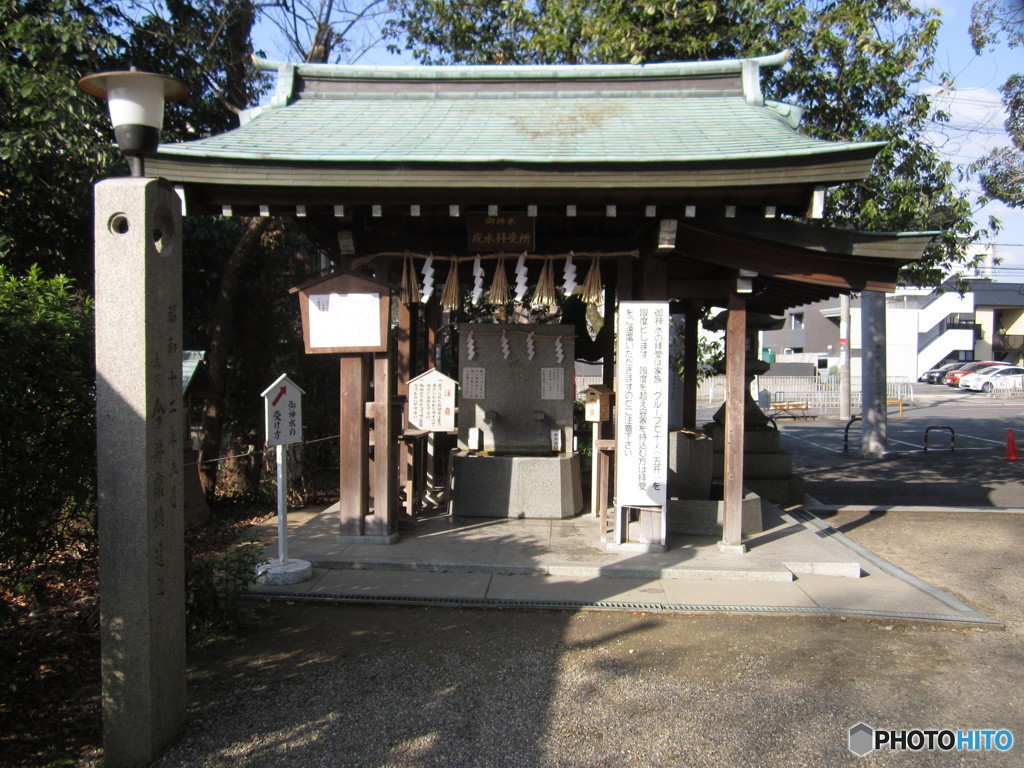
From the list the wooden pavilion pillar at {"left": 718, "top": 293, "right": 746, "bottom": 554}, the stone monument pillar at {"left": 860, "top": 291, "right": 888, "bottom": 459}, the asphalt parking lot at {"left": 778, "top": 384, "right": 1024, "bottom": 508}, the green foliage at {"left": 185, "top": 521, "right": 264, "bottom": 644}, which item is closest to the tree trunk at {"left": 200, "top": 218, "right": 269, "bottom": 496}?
the green foliage at {"left": 185, "top": 521, "right": 264, "bottom": 644}

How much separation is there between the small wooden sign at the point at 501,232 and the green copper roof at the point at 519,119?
2.21ft

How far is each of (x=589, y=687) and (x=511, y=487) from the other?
3.95m

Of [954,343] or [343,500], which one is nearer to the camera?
[343,500]

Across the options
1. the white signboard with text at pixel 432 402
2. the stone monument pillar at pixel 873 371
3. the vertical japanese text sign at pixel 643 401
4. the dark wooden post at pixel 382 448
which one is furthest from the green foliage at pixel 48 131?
the stone monument pillar at pixel 873 371

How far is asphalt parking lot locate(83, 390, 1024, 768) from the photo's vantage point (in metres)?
3.70

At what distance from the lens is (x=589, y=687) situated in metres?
4.40

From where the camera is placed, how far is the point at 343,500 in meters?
7.19

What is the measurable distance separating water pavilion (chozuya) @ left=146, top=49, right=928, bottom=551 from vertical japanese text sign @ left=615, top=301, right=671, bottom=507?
2cm

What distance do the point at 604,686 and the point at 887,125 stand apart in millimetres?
9160

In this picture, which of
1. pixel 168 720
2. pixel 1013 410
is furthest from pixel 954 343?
pixel 168 720

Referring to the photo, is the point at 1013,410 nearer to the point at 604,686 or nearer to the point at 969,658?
the point at 969,658

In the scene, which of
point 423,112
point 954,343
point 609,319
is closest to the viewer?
point 423,112

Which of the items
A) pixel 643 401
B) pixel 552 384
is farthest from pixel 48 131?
pixel 643 401

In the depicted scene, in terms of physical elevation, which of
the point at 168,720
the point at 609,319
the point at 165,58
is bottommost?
the point at 168,720
